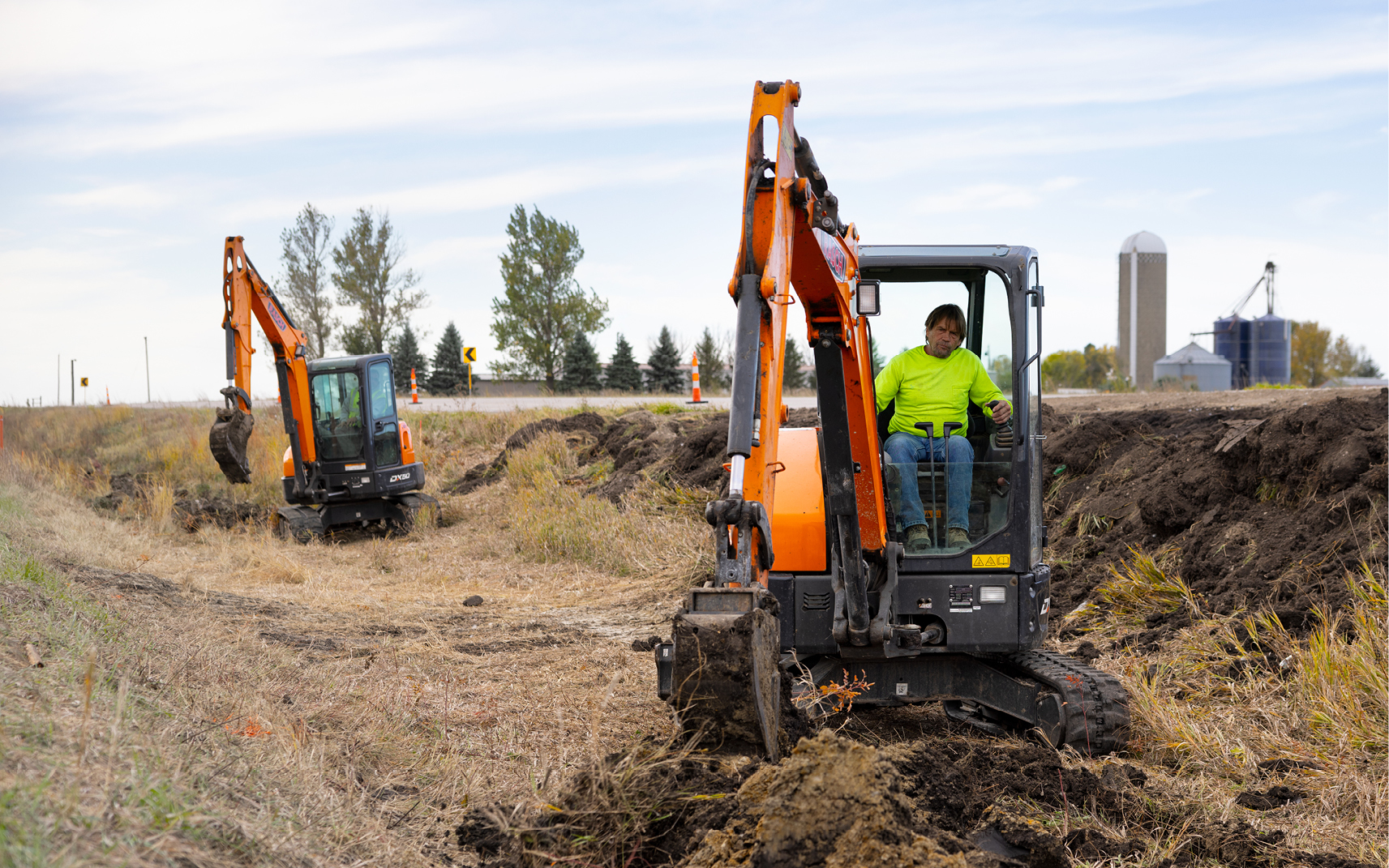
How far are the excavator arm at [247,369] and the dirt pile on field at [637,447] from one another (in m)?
3.74

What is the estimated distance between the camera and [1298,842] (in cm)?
419

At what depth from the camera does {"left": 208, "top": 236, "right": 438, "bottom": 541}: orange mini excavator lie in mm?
14469

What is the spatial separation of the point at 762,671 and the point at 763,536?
0.45m

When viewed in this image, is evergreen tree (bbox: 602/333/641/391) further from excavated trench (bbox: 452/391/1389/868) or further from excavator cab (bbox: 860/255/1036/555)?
excavator cab (bbox: 860/255/1036/555)

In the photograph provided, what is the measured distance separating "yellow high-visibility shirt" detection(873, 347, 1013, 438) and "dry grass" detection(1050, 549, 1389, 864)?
6.22 feet

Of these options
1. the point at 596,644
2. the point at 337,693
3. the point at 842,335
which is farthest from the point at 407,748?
the point at 596,644

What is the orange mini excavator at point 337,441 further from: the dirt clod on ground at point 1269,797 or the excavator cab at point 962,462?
the dirt clod on ground at point 1269,797

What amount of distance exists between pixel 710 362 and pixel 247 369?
97.6 ft

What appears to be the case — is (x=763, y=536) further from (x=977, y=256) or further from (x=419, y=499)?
(x=419, y=499)

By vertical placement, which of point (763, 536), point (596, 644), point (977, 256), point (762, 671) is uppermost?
point (977, 256)

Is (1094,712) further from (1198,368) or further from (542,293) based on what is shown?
(542,293)

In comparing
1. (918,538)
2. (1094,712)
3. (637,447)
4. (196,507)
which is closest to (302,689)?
(918,538)

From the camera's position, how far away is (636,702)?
586 centimetres

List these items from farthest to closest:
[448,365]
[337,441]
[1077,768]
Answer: [448,365], [337,441], [1077,768]
